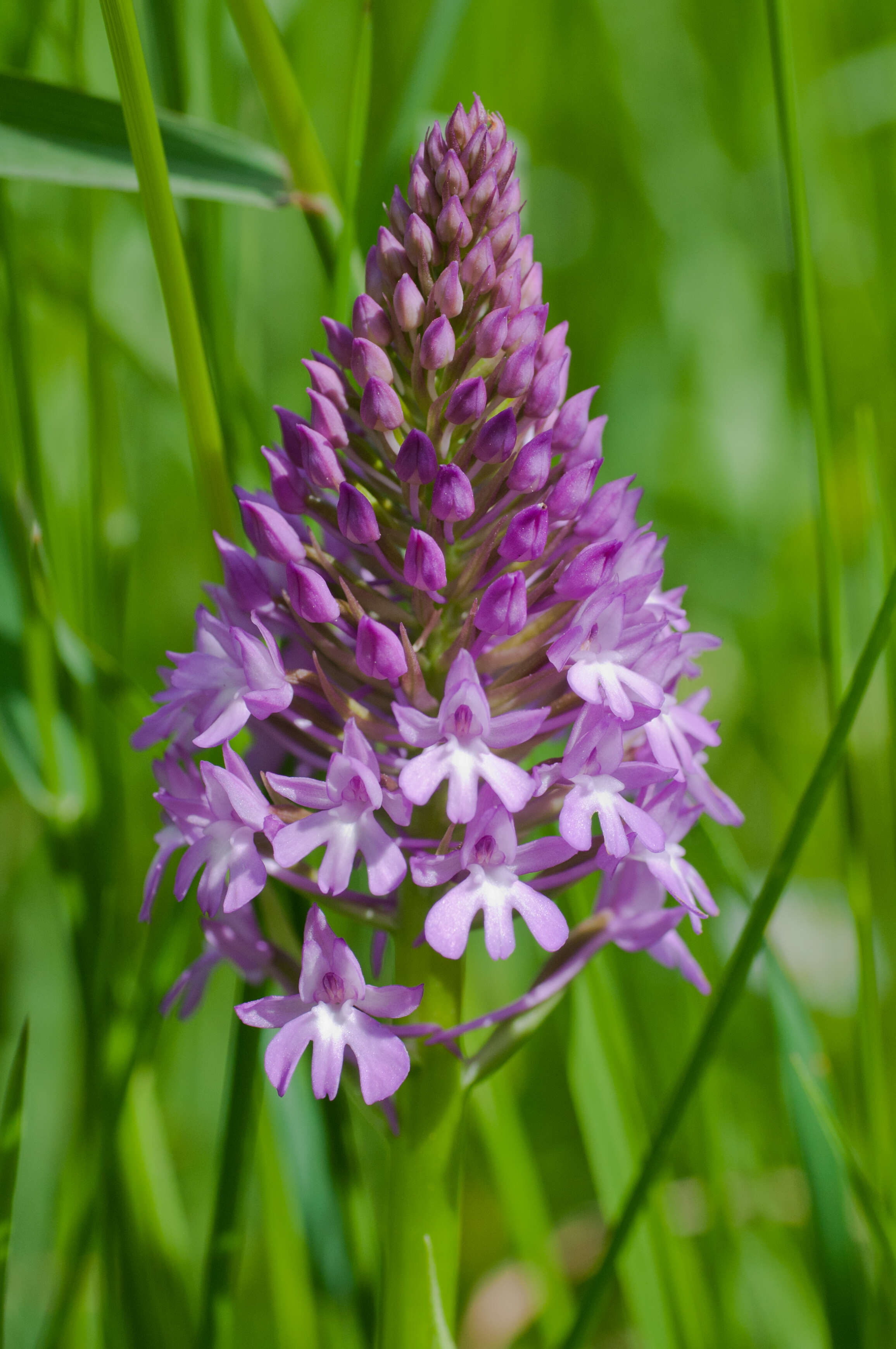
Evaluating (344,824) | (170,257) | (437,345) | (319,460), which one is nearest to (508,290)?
(437,345)

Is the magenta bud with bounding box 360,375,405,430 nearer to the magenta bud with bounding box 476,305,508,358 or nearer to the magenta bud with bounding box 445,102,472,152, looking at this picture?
the magenta bud with bounding box 476,305,508,358

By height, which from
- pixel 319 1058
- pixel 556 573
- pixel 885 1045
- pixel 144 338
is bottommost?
pixel 885 1045

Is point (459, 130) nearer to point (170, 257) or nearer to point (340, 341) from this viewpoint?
point (340, 341)

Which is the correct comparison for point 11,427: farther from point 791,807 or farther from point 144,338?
point 791,807

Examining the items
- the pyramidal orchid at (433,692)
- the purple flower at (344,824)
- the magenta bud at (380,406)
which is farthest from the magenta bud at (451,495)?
the purple flower at (344,824)

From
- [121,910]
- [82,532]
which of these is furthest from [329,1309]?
[82,532]

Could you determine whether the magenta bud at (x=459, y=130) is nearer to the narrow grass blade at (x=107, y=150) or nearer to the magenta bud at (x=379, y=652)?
the narrow grass blade at (x=107, y=150)
